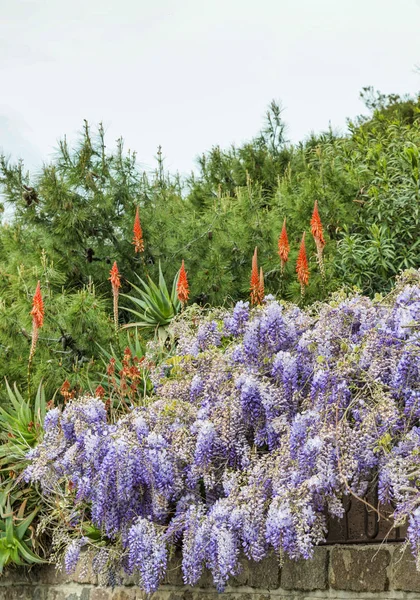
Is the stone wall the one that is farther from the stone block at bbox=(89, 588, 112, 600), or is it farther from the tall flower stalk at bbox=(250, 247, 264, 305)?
the tall flower stalk at bbox=(250, 247, 264, 305)

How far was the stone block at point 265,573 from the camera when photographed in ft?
14.5

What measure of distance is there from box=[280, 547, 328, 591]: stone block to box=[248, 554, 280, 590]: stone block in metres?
0.04

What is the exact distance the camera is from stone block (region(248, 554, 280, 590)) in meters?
4.41

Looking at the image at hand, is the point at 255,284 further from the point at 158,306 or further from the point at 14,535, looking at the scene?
the point at 14,535

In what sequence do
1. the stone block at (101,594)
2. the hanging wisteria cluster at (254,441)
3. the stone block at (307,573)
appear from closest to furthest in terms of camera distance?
the hanging wisteria cluster at (254,441) < the stone block at (307,573) < the stone block at (101,594)

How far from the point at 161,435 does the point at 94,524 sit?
2.97 feet

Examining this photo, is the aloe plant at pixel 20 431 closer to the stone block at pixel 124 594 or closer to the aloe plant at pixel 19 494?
the aloe plant at pixel 19 494

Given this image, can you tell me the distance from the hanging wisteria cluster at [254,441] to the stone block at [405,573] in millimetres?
340

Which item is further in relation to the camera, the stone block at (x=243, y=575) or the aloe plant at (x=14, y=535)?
the aloe plant at (x=14, y=535)

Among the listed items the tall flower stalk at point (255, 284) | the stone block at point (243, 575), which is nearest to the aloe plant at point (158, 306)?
the tall flower stalk at point (255, 284)

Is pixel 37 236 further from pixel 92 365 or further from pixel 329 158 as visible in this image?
pixel 329 158

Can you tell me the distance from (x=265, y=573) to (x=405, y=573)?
2.88 ft

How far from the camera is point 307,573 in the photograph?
4262 mm

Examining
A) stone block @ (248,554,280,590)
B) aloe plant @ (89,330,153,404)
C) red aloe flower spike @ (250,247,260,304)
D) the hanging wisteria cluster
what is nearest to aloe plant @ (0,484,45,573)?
the hanging wisteria cluster
